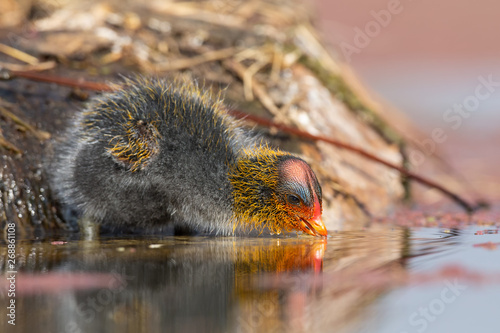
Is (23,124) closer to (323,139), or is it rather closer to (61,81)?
(61,81)

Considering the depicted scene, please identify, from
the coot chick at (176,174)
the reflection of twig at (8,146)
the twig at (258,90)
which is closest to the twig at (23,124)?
the reflection of twig at (8,146)

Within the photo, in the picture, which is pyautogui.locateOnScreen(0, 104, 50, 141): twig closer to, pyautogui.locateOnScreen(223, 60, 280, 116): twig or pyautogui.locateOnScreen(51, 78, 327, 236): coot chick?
pyautogui.locateOnScreen(51, 78, 327, 236): coot chick

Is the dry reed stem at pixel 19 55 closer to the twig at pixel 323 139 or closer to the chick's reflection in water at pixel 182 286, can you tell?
the twig at pixel 323 139

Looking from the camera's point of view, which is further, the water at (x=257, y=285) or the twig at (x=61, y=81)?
the twig at (x=61, y=81)

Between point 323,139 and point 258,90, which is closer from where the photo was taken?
point 323,139

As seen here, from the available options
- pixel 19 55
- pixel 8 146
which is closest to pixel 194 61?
pixel 19 55

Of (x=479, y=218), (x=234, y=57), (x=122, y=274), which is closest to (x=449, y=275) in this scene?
(x=122, y=274)

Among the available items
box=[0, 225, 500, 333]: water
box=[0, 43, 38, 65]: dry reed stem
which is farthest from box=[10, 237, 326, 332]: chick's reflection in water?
box=[0, 43, 38, 65]: dry reed stem

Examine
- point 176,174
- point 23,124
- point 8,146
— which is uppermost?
point 23,124
